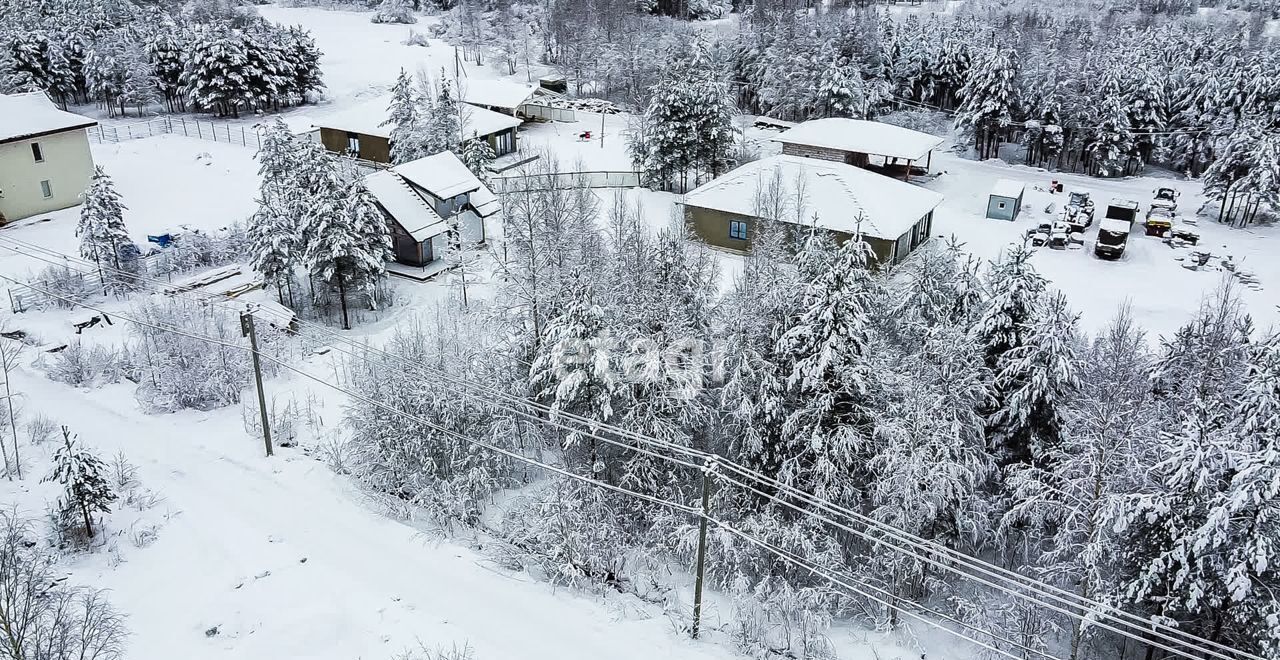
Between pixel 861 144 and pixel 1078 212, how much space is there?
1316 cm

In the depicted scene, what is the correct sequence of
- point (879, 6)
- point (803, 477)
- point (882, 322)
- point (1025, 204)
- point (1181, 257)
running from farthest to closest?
point (879, 6) < point (1025, 204) < point (1181, 257) < point (882, 322) < point (803, 477)

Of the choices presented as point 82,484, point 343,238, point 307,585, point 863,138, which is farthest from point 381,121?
point 307,585

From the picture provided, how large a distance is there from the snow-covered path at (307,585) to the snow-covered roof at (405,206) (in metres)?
16.1

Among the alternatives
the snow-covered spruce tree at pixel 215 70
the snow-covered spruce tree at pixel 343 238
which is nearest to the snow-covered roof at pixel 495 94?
the snow-covered spruce tree at pixel 215 70

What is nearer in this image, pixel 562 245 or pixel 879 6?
pixel 562 245

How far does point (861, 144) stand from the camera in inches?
2061

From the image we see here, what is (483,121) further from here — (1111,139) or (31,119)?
(1111,139)

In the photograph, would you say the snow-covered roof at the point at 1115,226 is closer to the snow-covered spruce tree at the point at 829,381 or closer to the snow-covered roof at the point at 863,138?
the snow-covered roof at the point at 863,138

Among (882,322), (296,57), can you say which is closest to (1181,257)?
(882,322)

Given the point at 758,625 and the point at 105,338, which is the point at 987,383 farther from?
the point at 105,338

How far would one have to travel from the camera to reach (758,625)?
62.8ft

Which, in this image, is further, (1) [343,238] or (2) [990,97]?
(2) [990,97]

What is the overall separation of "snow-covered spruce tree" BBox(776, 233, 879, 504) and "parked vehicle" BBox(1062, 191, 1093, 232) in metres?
28.7

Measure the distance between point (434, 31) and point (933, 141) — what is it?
6626 cm
